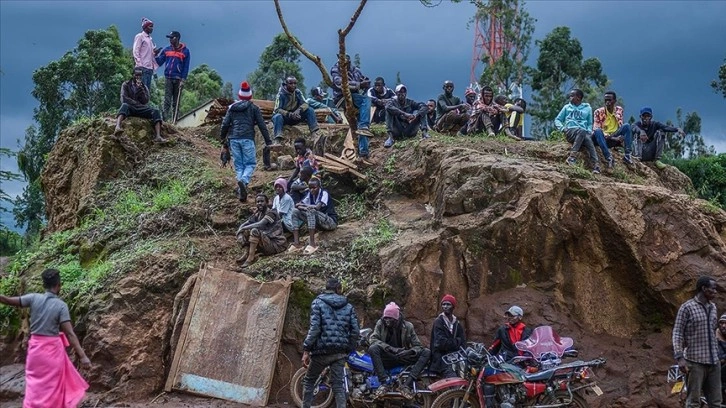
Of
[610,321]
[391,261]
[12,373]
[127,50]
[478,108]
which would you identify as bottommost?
[12,373]

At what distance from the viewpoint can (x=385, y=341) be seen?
1045cm

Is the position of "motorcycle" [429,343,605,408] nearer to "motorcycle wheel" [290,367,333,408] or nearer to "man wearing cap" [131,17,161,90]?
"motorcycle wheel" [290,367,333,408]

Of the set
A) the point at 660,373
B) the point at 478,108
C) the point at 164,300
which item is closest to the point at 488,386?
the point at 660,373

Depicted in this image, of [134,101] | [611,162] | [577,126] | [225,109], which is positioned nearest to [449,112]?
[577,126]

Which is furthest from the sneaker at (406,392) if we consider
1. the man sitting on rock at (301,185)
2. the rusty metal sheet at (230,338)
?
the man sitting on rock at (301,185)

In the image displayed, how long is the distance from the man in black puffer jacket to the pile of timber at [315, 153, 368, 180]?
4914 millimetres

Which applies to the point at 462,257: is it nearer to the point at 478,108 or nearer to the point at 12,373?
the point at 478,108

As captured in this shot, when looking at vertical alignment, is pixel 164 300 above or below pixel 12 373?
above

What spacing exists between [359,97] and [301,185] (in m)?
3.93

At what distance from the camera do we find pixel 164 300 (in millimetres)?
11789

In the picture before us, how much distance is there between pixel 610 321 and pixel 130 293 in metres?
7.44

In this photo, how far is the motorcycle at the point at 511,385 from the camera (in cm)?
950

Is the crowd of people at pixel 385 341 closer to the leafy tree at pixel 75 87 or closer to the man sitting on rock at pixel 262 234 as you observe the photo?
the man sitting on rock at pixel 262 234

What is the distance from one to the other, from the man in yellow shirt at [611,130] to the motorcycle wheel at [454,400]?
6357mm
